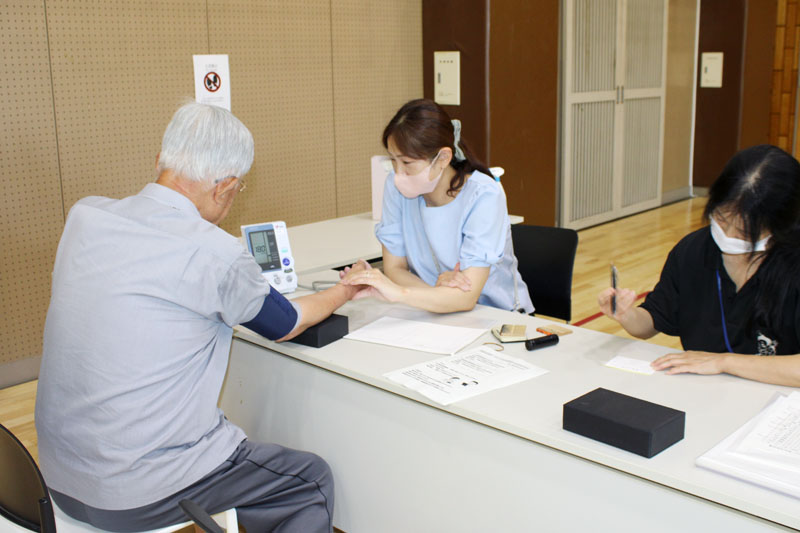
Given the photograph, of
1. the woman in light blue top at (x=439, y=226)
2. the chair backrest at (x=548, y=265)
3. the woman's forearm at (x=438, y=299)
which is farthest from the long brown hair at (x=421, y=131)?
the chair backrest at (x=548, y=265)

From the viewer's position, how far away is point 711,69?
802cm

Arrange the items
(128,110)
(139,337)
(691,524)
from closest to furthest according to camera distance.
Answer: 1. (691,524)
2. (139,337)
3. (128,110)

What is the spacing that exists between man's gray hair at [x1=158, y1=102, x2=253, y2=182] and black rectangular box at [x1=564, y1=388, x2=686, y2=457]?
37.5 inches

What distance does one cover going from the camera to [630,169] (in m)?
7.42

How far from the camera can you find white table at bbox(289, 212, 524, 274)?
3020 millimetres

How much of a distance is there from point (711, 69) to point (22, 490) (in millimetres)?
8177

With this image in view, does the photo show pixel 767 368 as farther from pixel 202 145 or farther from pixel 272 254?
pixel 272 254

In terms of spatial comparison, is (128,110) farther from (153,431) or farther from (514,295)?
(153,431)

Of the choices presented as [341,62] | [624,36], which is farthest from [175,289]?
[624,36]

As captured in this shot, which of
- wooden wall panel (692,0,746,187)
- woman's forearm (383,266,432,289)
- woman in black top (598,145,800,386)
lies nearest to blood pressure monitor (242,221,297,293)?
woman's forearm (383,266,432,289)

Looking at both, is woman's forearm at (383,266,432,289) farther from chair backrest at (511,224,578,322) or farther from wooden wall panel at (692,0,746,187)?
wooden wall panel at (692,0,746,187)

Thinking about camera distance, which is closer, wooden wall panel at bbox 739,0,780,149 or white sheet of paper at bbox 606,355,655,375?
white sheet of paper at bbox 606,355,655,375

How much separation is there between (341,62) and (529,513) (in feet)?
12.3

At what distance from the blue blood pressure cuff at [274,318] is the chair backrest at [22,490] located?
63 cm
